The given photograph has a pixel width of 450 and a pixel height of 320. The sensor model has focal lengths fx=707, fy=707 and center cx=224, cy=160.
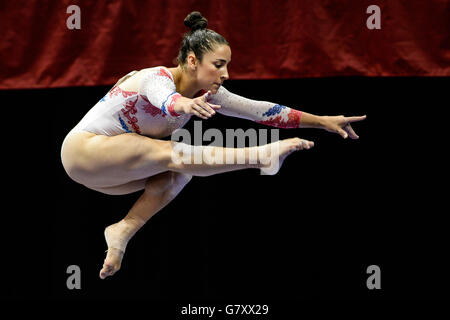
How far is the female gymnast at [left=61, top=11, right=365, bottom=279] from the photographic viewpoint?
1.88 metres

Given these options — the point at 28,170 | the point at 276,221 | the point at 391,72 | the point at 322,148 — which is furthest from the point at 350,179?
the point at 28,170

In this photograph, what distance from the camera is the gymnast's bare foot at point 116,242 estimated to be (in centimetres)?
210

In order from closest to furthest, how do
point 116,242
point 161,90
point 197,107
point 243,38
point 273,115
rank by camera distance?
point 197,107
point 161,90
point 116,242
point 273,115
point 243,38

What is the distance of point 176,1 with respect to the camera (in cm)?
246

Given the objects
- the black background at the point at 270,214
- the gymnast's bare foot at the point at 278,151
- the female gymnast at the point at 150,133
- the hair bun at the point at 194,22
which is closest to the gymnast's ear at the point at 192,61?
the female gymnast at the point at 150,133

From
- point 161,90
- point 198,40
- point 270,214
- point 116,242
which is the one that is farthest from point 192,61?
point 270,214

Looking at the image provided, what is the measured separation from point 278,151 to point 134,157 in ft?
1.31

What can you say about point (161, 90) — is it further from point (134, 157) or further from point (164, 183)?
point (164, 183)

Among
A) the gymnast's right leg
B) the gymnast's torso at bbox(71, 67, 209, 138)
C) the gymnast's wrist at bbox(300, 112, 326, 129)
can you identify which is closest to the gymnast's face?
the gymnast's torso at bbox(71, 67, 209, 138)

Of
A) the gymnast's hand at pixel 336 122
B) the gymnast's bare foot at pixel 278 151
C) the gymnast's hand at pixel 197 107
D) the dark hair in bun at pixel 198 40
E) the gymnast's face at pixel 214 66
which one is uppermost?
the dark hair in bun at pixel 198 40

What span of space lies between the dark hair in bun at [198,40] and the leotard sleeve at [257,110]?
0.19m

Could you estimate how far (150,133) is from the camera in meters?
2.03

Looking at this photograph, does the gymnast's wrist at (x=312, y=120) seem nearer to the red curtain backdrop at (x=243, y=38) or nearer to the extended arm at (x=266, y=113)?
the extended arm at (x=266, y=113)

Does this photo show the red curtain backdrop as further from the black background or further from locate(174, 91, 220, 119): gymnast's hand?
locate(174, 91, 220, 119): gymnast's hand
